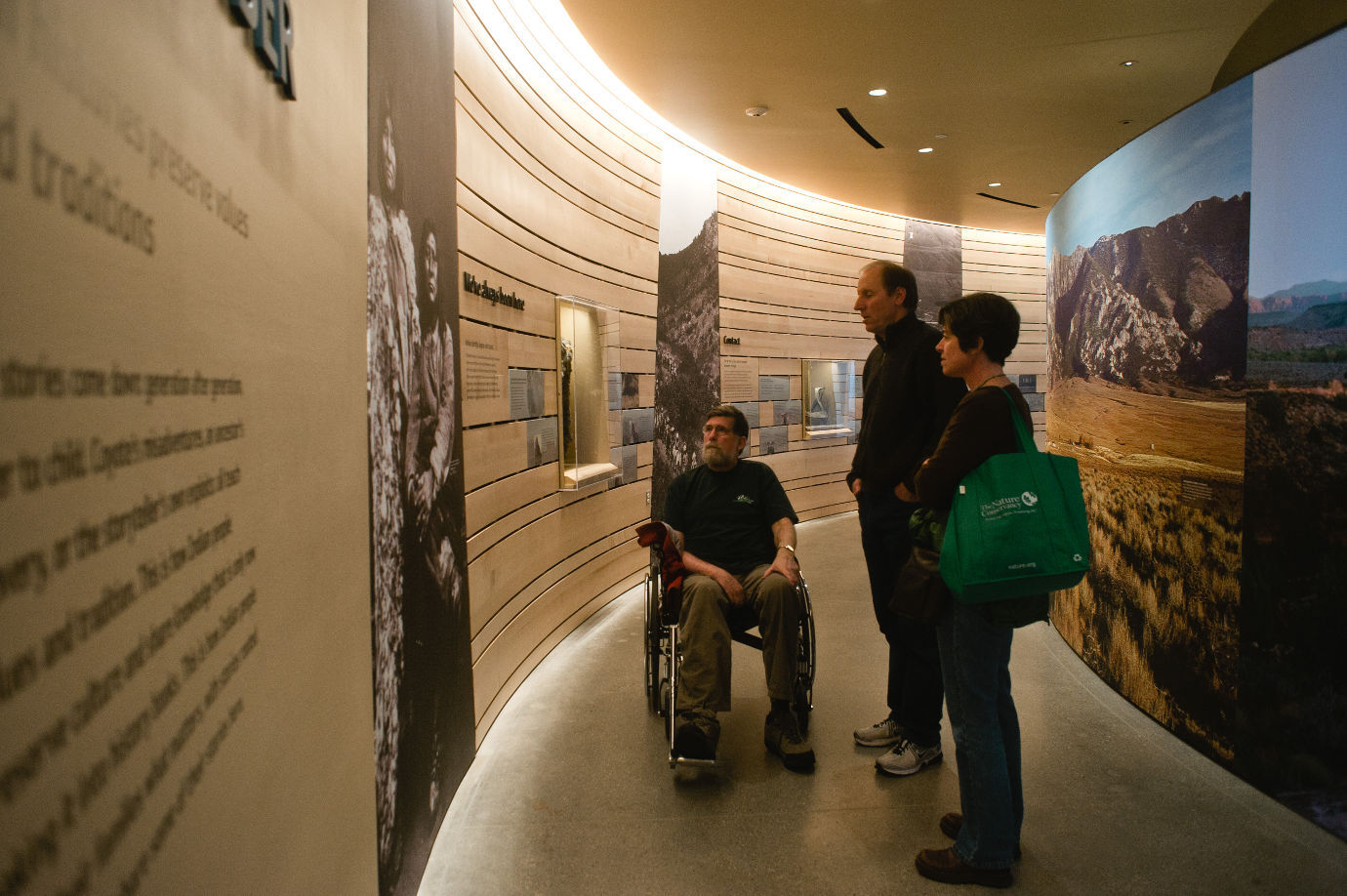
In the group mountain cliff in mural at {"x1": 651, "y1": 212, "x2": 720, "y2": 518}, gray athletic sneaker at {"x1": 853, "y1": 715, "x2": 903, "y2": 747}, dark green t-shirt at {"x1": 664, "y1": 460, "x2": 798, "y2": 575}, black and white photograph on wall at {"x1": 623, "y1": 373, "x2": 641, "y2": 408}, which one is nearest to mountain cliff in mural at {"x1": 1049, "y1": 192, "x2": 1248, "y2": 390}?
dark green t-shirt at {"x1": 664, "y1": 460, "x2": 798, "y2": 575}

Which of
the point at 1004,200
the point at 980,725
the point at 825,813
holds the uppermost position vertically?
the point at 1004,200

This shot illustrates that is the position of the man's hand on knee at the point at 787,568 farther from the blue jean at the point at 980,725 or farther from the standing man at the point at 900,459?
the blue jean at the point at 980,725

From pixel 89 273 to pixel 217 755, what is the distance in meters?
0.46

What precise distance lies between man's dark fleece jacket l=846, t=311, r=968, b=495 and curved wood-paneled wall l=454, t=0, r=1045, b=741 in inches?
53.8

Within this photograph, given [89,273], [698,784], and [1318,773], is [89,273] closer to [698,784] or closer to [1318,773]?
[698,784]

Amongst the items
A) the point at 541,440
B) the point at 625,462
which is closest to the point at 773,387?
the point at 625,462

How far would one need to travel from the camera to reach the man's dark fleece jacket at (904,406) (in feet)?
9.09

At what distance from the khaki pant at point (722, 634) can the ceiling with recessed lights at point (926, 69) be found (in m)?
2.93

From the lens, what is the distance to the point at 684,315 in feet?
21.1

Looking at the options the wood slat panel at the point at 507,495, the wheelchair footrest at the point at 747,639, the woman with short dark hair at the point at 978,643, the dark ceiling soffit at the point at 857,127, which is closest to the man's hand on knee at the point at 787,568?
the wheelchair footrest at the point at 747,639

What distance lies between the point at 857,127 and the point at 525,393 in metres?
4.07

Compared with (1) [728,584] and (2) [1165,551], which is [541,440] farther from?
(2) [1165,551]

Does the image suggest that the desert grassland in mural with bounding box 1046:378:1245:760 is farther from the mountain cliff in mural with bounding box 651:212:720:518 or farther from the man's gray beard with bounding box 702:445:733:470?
the mountain cliff in mural with bounding box 651:212:720:518

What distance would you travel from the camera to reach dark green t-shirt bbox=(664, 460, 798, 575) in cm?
333
